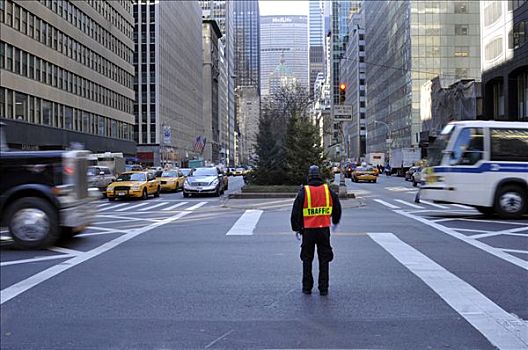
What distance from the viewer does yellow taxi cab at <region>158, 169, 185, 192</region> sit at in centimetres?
3225

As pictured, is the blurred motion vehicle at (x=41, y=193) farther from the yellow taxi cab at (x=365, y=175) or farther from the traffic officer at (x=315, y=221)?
the yellow taxi cab at (x=365, y=175)

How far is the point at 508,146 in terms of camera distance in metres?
15.3

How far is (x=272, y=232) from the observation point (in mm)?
12508

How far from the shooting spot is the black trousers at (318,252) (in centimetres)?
656

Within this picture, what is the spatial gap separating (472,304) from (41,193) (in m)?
5.79

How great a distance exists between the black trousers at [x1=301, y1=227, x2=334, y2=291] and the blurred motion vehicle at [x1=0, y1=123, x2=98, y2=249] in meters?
3.68

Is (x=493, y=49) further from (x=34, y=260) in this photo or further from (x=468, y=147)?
(x=34, y=260)

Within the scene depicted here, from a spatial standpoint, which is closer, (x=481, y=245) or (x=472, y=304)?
(x=472, y=304)

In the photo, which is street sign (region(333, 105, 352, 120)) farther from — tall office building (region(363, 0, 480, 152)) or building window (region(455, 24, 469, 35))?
building window (region(455, 24, 469, 35))

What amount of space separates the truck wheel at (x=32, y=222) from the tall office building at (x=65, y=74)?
3095 centimetres

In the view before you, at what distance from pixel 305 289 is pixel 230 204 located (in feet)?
47.9

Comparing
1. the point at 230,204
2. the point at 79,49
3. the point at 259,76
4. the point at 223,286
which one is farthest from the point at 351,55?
the point at 223,286

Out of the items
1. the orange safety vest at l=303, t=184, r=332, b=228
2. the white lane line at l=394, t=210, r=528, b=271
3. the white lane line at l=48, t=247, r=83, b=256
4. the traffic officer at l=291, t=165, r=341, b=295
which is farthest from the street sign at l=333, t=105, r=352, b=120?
the orange safety vest at l=303, t=184, r=332, b=228

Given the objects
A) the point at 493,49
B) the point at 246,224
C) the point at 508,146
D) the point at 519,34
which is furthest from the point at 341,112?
the point at 493,49
